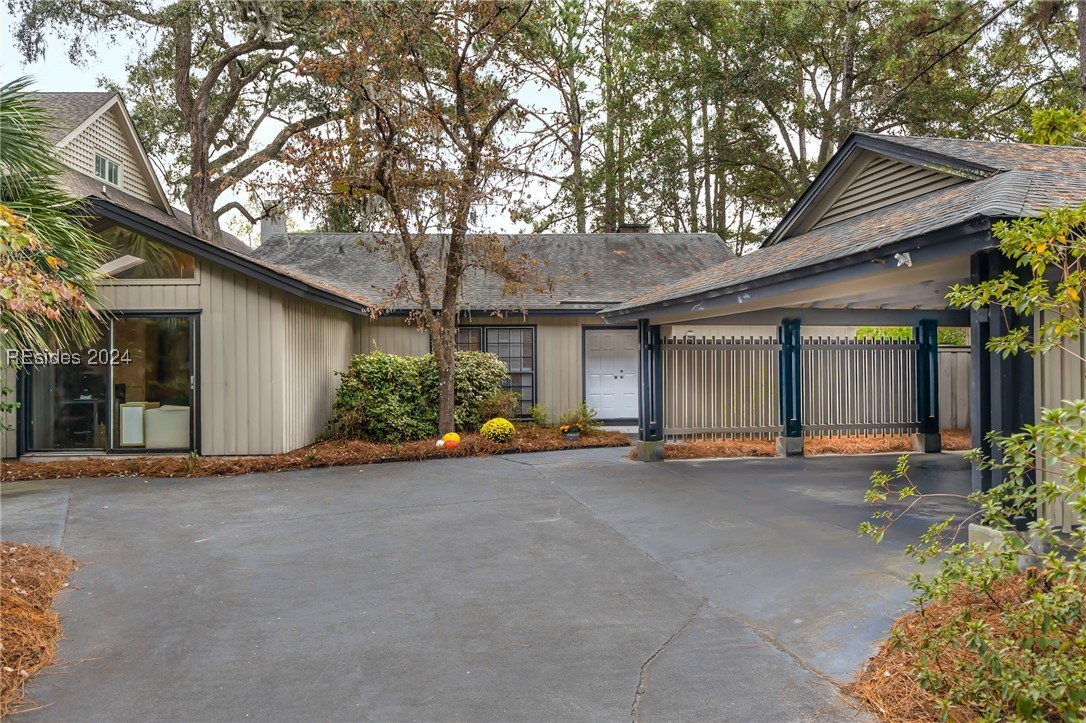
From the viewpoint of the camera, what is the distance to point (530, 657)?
12.0 feet

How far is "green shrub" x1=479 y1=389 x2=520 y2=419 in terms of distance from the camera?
1248 centimetres

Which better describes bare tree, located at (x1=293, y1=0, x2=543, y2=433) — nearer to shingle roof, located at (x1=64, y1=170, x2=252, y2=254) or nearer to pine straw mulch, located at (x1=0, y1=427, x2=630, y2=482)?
pine straw mulch, located at (x1=0, y1=427, x2=630, y2=482)

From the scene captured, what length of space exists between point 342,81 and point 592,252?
661cm

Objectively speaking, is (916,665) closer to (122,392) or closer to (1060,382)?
(1060,382)

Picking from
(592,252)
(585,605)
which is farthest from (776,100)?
(585,605)

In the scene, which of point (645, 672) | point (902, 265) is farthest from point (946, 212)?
point (645, 672)

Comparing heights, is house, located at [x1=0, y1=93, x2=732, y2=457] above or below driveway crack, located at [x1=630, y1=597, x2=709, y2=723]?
above

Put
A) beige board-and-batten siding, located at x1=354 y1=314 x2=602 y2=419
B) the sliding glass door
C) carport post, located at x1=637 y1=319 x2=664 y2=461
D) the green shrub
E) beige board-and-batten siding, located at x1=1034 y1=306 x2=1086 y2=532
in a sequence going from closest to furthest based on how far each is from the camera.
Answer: beige board-and-batten siding, located at x1=1034 y1=306 x2=1086 y2=532, the sliding glass door, carport post, located at x1=637 y1=319 x2=664 y2=461, the green shrub, beige board-and-batten siding, located at x1=354 y1=314 x2=602 y2=419

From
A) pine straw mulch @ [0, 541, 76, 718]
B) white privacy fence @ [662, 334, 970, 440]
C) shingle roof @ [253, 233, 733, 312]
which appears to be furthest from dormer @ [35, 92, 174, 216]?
white privacy fence @ [662, 334, 970, 440]

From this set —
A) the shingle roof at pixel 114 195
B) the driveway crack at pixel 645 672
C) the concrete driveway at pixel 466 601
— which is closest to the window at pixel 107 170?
the shingle roof at pixel 114 195

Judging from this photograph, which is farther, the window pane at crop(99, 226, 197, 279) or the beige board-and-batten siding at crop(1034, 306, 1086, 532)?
the window pane at crop(99, 226, 197, 279)

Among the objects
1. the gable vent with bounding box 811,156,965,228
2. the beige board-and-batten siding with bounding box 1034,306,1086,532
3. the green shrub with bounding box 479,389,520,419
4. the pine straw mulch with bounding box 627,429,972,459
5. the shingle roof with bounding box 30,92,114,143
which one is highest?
the shingle roof with bounding box 30,92,114,143

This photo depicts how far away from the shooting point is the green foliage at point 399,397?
38.3 ft

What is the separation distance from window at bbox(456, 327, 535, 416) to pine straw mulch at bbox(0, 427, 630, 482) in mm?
2102
